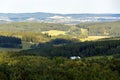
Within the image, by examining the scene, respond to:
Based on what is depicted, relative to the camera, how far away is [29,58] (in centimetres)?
16912

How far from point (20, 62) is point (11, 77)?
94.5ft

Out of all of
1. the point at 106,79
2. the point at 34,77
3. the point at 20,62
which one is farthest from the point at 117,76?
the point at 20,62

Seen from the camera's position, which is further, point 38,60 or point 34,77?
point 38,60

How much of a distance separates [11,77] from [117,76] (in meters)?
35.6

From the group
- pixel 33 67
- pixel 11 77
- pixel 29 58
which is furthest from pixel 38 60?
pixel 11 77

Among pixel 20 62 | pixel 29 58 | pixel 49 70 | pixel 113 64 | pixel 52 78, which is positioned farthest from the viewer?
pixel 29 58

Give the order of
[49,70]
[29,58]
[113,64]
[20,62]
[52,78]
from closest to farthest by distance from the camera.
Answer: [52,78]
[49,70]
[113,64]
[20,62]
[29,58]

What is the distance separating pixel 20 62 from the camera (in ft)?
504

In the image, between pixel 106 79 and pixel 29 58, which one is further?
pixel 29 58

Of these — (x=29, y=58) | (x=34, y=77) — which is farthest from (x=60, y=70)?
(x=29, y=58)

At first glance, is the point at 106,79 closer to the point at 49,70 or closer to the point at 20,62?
the point at 49,70

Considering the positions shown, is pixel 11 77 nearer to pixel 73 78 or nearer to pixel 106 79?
pixel 73 78

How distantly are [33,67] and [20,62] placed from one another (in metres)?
18.0

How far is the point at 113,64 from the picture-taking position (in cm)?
14412
